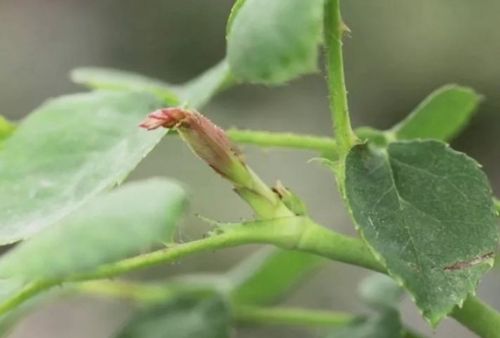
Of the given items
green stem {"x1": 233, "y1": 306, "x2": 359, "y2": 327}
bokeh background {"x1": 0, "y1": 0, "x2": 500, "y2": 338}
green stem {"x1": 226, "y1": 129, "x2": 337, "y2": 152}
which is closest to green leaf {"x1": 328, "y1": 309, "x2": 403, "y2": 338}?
green stem {"x1": 233, "y1": 306, "x2": 359, "y2": 327}

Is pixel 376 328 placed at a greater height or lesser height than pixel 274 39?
lesser

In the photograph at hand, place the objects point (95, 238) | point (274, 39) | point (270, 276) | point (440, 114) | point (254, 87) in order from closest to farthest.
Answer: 1. point (95, 238)
2. point (274, 39)
3. point (440, 114)
4. point (270, 276)
5. point (254, 87)

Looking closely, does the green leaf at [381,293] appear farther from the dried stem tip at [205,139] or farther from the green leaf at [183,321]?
the dried stem tip at [205,139]

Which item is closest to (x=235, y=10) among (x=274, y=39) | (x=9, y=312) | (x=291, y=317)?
(x=274, y=39)

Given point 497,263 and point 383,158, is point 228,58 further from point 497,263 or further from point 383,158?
point 497,263

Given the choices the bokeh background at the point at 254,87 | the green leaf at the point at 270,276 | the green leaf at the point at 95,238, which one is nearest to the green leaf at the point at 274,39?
the green leaf at the point at 95,238

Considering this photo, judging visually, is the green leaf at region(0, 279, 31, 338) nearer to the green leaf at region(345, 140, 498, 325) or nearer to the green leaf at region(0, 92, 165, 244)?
the green leaf at region(0, 92, 165, 244)

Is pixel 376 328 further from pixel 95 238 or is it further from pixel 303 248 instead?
pixel 95 238
